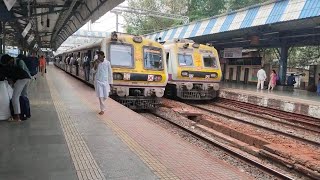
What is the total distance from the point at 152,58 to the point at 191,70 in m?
3.23

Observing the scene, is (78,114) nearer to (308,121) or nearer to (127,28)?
(308,121)

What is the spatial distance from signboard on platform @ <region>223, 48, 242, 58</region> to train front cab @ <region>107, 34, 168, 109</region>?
1343 cm

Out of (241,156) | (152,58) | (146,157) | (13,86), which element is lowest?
(241,156)

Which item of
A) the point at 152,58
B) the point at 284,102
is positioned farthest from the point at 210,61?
the point at 152,58

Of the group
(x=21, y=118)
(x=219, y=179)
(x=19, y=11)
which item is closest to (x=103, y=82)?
(x=21, y=118)

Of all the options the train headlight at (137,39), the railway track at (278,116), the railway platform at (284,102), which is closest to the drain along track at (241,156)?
the train headlight at (137,39)

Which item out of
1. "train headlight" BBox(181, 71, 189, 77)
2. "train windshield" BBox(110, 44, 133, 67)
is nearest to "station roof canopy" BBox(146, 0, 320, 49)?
"train headlight" BBox(181, 71, 189, 77)

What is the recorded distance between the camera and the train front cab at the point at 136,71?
12383 millimetres

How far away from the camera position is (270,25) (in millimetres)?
17984

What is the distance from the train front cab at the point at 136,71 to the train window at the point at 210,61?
370 cm

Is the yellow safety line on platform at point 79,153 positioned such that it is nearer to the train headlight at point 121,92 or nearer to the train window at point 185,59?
the train headlight at point 121,92

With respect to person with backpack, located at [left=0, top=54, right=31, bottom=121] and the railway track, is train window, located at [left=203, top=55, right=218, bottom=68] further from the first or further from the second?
person with backpack, located at [left=0, top=54, right=31, bottom=121]

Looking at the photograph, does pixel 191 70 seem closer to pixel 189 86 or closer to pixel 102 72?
pixel 189 86

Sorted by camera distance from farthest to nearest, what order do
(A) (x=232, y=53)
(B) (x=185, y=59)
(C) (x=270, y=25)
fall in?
(A) (x=232, y=53) → (C) (x=270, y=25) → (B) (x=185, y=59)
